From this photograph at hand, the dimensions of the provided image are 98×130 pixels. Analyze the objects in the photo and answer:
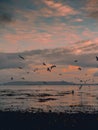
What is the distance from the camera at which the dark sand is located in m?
33.7

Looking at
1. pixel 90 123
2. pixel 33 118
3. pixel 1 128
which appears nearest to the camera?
pixel 1 128

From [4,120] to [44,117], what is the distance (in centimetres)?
506

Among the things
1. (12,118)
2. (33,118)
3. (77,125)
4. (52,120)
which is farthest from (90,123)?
(12,118)

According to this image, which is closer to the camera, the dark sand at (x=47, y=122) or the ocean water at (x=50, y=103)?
the dark sand at (x=47, y=122)

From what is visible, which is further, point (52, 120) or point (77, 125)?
point (52, 120)

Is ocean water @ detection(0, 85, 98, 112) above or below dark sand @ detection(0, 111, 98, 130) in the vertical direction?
above

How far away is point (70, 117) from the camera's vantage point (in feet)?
128

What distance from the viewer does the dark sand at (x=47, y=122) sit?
33719 mm

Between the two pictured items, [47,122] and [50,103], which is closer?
[47,122]

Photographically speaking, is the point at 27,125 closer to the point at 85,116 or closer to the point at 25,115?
the point at 25,115

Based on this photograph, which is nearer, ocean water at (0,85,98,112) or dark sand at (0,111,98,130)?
dark sand at (0,111,98,130)

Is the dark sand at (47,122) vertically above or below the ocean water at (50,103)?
below

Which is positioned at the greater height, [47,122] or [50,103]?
[50,103]

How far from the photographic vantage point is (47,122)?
35.9 meters
